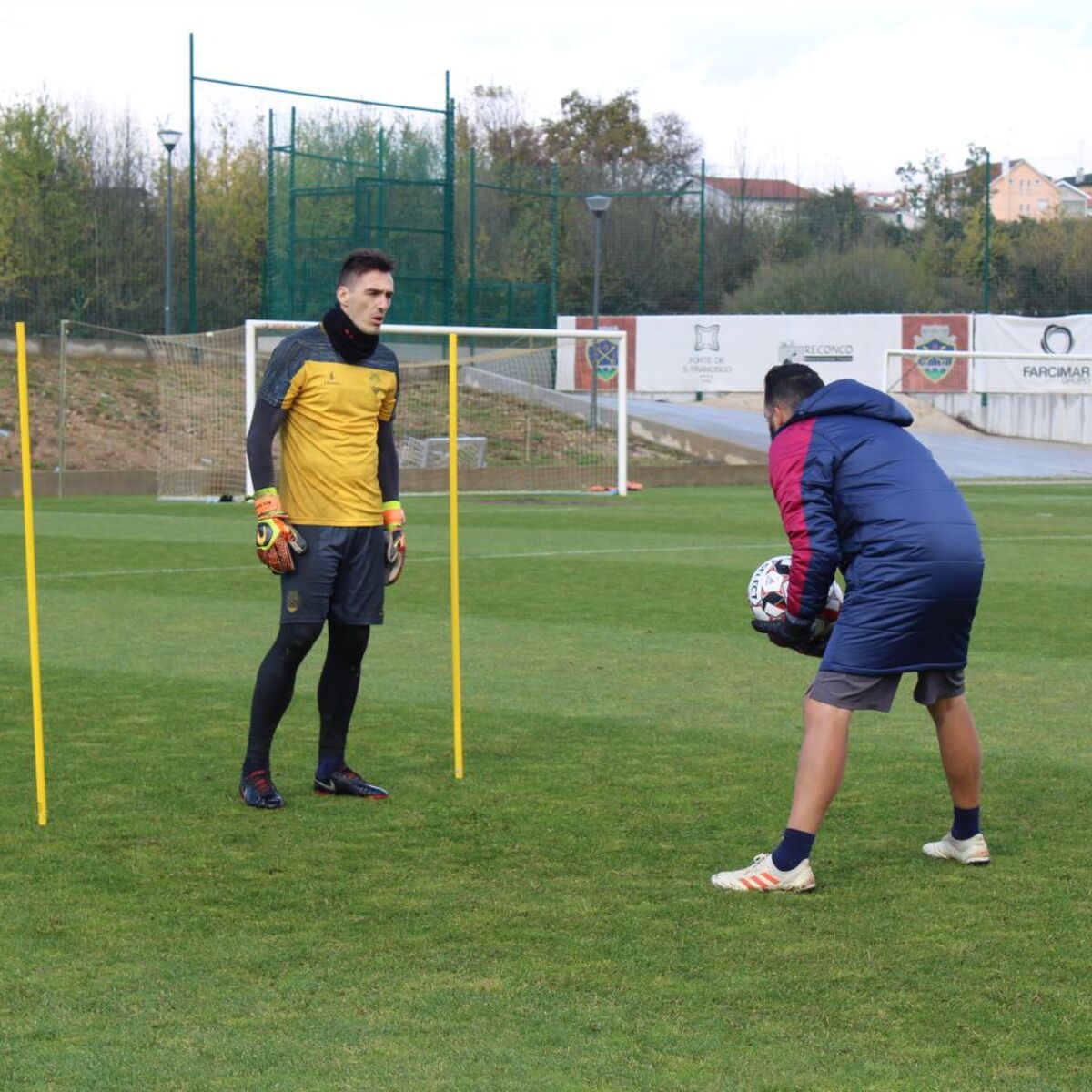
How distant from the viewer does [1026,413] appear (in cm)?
3875

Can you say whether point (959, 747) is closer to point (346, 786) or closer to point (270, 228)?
point (346, 786)

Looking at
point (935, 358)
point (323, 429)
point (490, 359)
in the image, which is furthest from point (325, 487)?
point (935, 358)

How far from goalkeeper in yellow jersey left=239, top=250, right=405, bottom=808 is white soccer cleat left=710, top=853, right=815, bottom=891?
1.84 meters

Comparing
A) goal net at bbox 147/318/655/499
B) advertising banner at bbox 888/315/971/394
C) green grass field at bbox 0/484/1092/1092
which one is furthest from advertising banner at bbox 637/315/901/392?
green grass field at bbox 0/484/1092/1092

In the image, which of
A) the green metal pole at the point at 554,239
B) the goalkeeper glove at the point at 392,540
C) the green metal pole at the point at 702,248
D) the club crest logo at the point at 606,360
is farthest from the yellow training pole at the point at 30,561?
the green metal pole at the point at 702,248

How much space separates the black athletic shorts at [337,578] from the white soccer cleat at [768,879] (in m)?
Answer: 1.83

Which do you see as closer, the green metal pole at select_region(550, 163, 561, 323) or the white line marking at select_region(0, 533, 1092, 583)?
the white line marking at select_region(0, 533, 1092, 583)

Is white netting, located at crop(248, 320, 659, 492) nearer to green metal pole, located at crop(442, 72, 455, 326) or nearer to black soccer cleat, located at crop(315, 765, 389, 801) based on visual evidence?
green metal pole, located at crop(442, 72, 455, 326)

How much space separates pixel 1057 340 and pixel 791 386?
34.7m

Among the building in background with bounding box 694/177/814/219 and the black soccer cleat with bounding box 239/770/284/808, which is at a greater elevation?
the building in background with bounding box 694/177/814/219

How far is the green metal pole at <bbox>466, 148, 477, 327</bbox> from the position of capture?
1485 inches

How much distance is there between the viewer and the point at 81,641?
1149 cm

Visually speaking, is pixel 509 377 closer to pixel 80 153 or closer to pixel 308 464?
pixel 80 153

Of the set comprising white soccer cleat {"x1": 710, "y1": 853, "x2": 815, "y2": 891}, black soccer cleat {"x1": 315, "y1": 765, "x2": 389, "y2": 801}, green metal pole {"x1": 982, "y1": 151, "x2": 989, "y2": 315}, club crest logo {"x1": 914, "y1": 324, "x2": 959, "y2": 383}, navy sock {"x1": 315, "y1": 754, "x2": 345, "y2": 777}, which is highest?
green metal pole {"x1": 982, "y1": 151, "x2": 989, "y2": 315}
